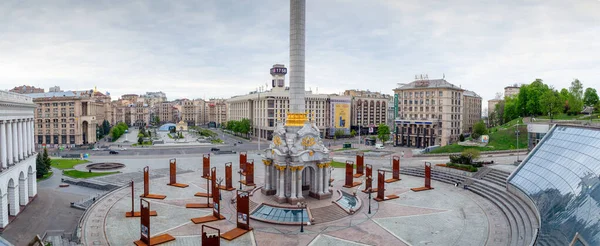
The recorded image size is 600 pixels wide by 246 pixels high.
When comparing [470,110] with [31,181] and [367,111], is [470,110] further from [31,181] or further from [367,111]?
[31,181]

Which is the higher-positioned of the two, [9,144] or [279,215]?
[9,144]

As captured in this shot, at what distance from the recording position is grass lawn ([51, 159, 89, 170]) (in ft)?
201

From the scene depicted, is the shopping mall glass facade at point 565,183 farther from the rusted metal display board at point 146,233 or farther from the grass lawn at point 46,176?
the grass lawn at point 46,176

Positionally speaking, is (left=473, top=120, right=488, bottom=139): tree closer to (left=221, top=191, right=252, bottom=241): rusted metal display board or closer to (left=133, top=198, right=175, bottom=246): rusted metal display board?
(left=221, top=191, right=252, bottom=241): rusted metal display board

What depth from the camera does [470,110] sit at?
129m

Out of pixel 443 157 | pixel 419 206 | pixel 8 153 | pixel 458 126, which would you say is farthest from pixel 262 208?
pixel 458 126

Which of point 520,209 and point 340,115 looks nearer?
point 520,209

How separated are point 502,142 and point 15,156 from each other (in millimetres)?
74651

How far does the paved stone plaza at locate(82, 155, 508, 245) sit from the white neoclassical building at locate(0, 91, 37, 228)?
7638 mm

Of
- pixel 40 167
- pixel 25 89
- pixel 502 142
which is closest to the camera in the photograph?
pixel 40 167

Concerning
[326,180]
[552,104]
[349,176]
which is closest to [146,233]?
[326,180]

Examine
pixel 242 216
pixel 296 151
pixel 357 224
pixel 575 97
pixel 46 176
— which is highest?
pixel 575 97

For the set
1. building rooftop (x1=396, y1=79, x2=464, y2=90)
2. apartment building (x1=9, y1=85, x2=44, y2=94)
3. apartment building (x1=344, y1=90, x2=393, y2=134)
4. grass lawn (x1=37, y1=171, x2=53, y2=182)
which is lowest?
grass lawn (x1=37, y1=171, x2=53, y2=182)

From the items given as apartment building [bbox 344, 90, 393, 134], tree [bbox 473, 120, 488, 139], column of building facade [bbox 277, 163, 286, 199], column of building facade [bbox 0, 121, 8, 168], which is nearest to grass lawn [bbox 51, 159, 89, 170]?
column of building facade [bbox 0, 121, 8, 168]
